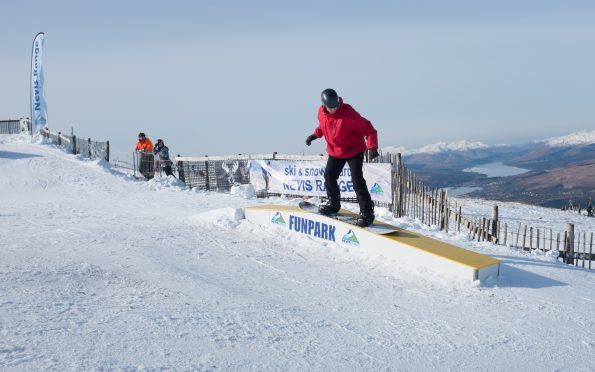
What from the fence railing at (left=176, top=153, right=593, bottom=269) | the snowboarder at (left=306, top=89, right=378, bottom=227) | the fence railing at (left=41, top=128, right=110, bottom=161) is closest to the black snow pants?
the snowboarder at (left=306, top=89, right=378, bottom=227)

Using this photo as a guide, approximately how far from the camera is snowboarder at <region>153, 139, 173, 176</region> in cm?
1831

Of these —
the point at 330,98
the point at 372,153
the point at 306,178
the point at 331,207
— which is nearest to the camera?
the point at 372,153

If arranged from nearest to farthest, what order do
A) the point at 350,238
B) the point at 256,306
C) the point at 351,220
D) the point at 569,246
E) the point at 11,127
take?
the point at 256,306, the point at 350,238, the point at 351,220, the point at 569,246, the point at 11,127

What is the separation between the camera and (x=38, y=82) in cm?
2466

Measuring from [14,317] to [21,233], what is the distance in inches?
149

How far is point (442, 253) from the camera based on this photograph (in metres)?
5.62

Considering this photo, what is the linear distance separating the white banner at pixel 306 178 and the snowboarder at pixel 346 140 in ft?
20.8

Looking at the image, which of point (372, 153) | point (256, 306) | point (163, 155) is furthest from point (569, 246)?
point (163, 155)

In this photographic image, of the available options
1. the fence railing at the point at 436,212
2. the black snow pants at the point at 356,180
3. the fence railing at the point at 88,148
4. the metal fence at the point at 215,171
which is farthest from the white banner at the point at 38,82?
the black snow pants at the point at 356,180

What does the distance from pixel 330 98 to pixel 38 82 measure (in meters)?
23.9

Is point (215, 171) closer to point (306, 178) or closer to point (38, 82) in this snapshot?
point (306, 178)

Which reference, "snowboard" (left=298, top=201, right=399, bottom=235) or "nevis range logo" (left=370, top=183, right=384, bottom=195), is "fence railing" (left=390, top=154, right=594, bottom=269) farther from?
"snowboard" (left=298, top=201, right=399, bottom=235)

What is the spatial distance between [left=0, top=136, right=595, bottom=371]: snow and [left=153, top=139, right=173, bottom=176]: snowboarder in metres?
10.8

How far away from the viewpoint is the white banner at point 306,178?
12.9 meters
